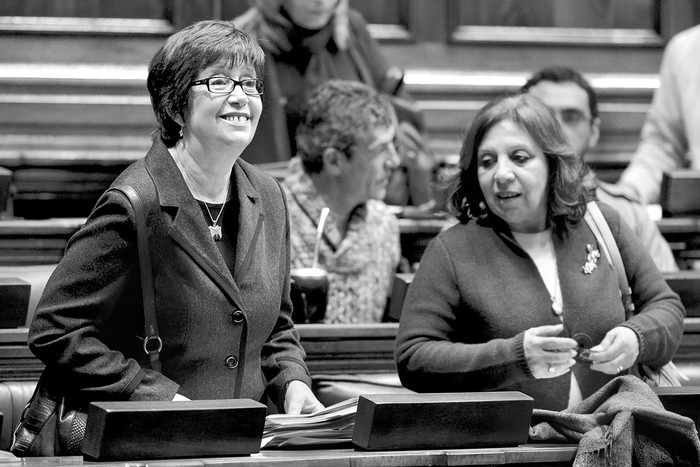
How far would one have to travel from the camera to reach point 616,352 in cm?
204

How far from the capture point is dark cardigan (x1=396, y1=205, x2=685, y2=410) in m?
2.05

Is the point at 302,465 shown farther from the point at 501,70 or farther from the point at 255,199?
the point at 501,70

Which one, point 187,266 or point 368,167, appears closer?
point 187,266

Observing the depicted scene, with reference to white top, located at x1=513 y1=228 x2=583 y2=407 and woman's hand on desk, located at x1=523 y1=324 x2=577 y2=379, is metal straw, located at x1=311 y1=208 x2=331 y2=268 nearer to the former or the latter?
white top, located at x1=513 y1=228 x2=583 y2=407

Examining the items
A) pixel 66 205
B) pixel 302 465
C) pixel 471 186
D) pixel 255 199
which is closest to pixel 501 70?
pixel 66 205

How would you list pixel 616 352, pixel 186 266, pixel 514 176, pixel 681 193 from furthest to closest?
pixel 681 193 < pixel 514 176 < pixel 616 352 < pixel 186 266

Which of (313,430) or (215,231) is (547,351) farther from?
(215,231)

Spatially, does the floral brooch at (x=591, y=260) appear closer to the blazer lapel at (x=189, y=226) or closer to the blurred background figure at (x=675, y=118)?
the blazer lapel at (x=189, y=226)

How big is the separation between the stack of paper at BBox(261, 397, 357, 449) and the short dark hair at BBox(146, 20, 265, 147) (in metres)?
0.47

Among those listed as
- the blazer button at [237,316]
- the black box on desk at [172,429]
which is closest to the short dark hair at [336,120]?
the blazer button at [237,316]

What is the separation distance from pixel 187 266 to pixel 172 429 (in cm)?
31

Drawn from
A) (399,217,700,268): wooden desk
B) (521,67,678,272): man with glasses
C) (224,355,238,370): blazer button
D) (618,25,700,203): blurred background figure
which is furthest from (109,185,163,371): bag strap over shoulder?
(618,25,700,203): blurred background figure

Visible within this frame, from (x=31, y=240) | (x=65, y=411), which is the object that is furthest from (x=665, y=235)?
(x=65, y=411)

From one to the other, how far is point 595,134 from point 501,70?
1.25 m
